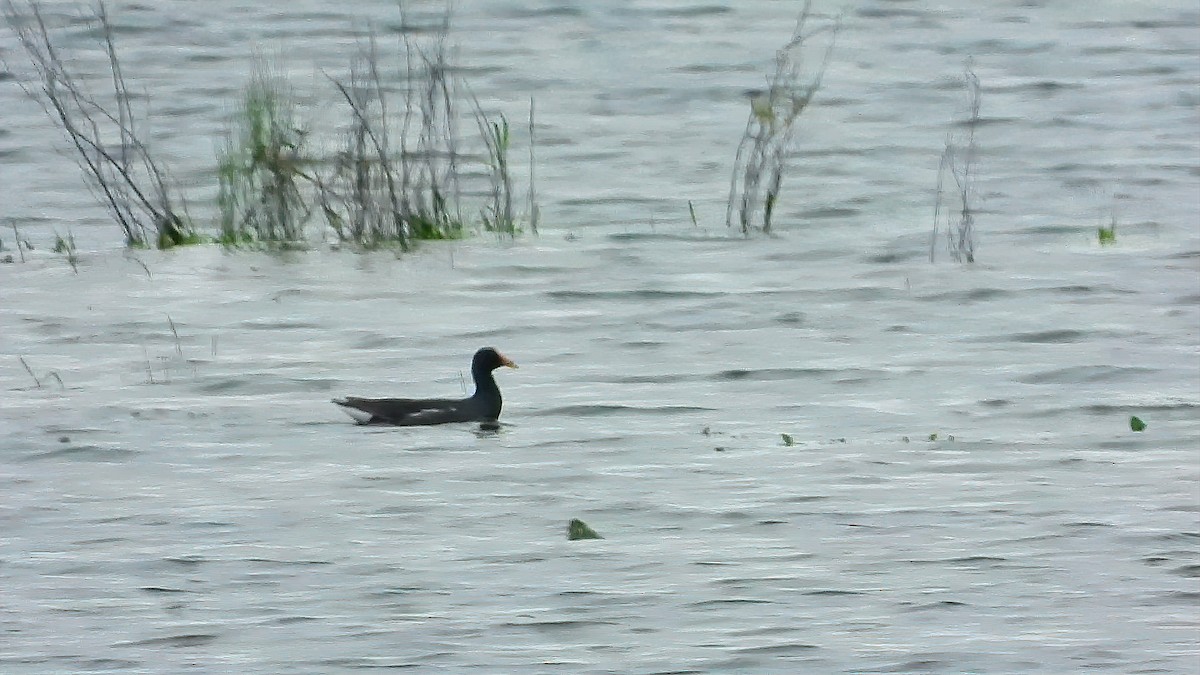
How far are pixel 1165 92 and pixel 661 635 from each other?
15.1 meters

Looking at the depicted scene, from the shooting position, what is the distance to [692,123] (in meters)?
20.3

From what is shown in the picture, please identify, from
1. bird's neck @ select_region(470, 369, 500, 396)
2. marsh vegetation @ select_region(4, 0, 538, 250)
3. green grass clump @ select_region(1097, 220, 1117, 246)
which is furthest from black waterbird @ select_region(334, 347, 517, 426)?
green grass clump @ select_region(1097, 220, 1117, 246)

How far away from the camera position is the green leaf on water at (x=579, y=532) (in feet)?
28.1

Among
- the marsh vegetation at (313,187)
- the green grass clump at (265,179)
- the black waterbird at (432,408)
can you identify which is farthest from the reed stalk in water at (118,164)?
the black waterbird at (432,408)

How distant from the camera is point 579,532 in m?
8.57

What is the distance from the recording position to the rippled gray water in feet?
24.3

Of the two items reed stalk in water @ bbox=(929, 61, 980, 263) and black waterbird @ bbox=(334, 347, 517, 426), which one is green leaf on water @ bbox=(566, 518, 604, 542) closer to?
black waterbird @ bbox=(334, 347, 517, 426)

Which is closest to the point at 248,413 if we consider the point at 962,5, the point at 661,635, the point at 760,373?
the point at 760,373

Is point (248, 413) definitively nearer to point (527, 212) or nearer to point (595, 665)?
point (595, 665)

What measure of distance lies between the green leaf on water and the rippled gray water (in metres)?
0.17

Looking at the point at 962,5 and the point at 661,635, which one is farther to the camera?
the point at 962,5

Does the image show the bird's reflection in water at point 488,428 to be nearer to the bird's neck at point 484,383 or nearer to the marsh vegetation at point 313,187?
the bird's neck at point 484,383

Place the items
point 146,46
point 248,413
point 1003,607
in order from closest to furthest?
point 1003,607
point 248,413
point 146,46

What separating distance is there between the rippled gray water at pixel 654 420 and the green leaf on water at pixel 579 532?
0.17m
